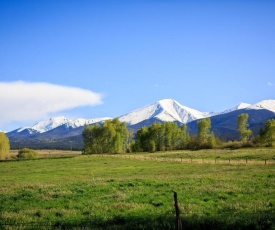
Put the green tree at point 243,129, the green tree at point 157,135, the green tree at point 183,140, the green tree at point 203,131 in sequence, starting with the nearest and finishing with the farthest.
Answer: the green tree at point 243,129, the green tree at point 203,131, the green tree at point 157,135, the green tree at point 183,140

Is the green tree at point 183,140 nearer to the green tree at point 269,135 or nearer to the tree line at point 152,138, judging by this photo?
the tree line at point 152,138

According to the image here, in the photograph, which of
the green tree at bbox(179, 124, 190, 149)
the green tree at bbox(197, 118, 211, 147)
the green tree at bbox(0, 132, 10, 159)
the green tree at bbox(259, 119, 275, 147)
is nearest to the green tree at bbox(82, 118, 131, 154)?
the green tree at bbox(179, 124, 190, 149)

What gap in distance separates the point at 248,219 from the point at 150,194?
36.7ft

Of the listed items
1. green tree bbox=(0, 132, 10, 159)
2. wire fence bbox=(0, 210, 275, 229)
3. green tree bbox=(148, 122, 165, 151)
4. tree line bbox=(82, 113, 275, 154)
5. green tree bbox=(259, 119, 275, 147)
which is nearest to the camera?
wire fence bbox=(0, 210, 275, 229)

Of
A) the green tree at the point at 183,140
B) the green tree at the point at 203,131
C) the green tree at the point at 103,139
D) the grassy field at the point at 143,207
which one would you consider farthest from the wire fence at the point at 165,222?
the green tree at the point at 183,140

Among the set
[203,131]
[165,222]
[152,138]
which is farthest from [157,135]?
[165,222]

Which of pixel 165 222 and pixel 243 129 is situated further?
pixel 243 129

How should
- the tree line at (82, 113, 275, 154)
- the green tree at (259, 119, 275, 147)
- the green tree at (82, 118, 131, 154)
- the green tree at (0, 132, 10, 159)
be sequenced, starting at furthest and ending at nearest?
the green tree at (0, 132, 10, 159) → the tree line at (82, 113, 275, 154) → the green tree at (82, 118, 131, 154) → the green tree at (259, 119, 275, 147)

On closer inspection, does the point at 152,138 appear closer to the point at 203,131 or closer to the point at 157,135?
the point at 157,135

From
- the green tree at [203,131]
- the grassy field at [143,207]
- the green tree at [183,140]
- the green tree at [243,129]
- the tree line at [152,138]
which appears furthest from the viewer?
the green tree at [183,140]

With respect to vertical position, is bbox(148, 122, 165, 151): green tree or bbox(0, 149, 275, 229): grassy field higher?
bbox(148, 122, 165, 151): green tree

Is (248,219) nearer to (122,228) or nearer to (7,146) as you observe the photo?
(122,228)

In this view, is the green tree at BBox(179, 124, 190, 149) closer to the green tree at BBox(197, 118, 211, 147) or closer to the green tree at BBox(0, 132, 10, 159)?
the green tree at BBox(197, 118, 211, 147)

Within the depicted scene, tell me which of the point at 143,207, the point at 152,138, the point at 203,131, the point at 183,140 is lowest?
the point at 143,207
